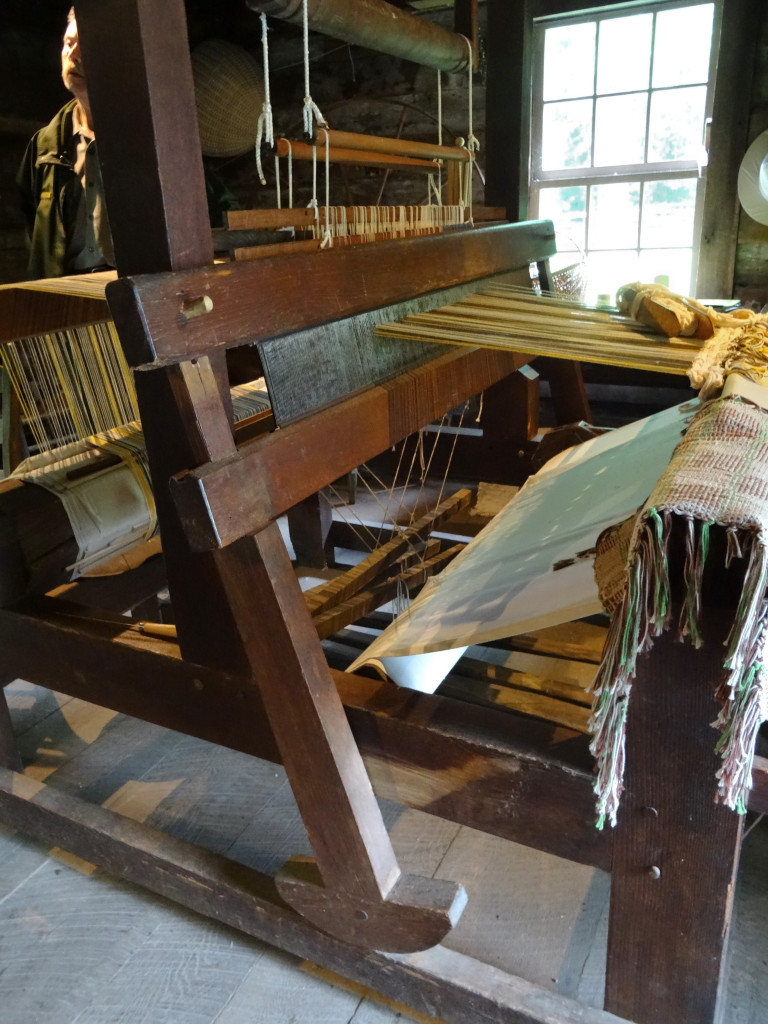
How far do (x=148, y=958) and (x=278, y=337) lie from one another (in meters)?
1.13

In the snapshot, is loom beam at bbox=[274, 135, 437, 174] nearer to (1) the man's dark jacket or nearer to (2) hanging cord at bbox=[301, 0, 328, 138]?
(2) hanging cord at bbox=[301, 0, 328, 138]

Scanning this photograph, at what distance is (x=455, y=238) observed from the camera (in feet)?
5.35

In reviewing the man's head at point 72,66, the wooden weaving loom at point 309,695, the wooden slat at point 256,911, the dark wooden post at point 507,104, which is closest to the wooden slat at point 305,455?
the wooden weaving loom at point 309,695

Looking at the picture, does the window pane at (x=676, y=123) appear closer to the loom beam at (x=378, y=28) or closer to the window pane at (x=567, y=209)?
the window pane at (x=567, y=209)

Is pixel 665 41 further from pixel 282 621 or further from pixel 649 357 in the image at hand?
pixel 282 621

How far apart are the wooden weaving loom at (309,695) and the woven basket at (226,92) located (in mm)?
4141

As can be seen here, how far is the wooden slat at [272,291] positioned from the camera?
2.94 ft

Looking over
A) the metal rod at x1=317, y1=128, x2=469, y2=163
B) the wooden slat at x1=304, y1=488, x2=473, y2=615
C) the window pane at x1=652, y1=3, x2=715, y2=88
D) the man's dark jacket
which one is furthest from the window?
the man's dark jacket

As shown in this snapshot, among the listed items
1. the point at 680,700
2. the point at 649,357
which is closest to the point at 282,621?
the point at 680,700

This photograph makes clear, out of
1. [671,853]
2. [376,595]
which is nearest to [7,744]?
[376,595]

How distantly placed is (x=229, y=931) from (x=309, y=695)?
68 centimetres

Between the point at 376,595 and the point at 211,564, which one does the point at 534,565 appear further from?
the point at 376,595

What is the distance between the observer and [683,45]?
412 cm

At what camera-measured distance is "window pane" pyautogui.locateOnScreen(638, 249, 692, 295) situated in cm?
443
